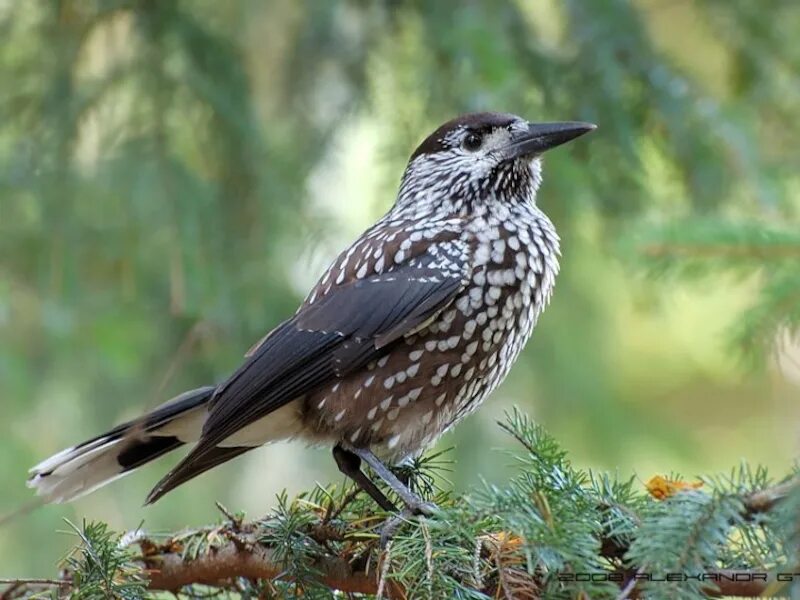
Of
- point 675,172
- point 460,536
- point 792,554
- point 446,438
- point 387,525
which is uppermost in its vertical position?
point 675,172

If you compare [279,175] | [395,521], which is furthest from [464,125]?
[395,521]

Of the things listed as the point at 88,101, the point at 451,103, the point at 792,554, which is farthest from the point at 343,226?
the point at 792,554

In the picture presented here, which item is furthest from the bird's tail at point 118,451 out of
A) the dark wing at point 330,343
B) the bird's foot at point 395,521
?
the bird's foot at point 395,521

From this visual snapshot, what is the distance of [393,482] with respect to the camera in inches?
114

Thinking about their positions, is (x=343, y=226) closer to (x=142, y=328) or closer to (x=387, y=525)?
(x=142, y=328)

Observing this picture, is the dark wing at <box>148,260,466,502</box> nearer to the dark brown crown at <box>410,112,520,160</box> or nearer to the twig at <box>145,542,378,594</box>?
the twig at <box>145,542,378,594</box>

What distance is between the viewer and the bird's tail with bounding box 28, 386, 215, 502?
3197mm

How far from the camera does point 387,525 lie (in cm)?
245

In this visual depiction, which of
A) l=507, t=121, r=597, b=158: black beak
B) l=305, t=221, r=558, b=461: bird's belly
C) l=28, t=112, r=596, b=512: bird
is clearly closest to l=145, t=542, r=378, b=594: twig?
l=28, t=112, r=596, b=512: bird

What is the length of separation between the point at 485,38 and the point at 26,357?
2338 millimetres

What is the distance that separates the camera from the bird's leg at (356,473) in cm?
293

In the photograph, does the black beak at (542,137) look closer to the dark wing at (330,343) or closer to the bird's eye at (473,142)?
the bird's eye at (473,142)

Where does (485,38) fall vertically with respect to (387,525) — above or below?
above

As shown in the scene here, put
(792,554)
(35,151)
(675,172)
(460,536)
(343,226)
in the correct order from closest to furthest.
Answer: (792,554) < (460,536) < (35,151) < (675,172) < (343,226)
